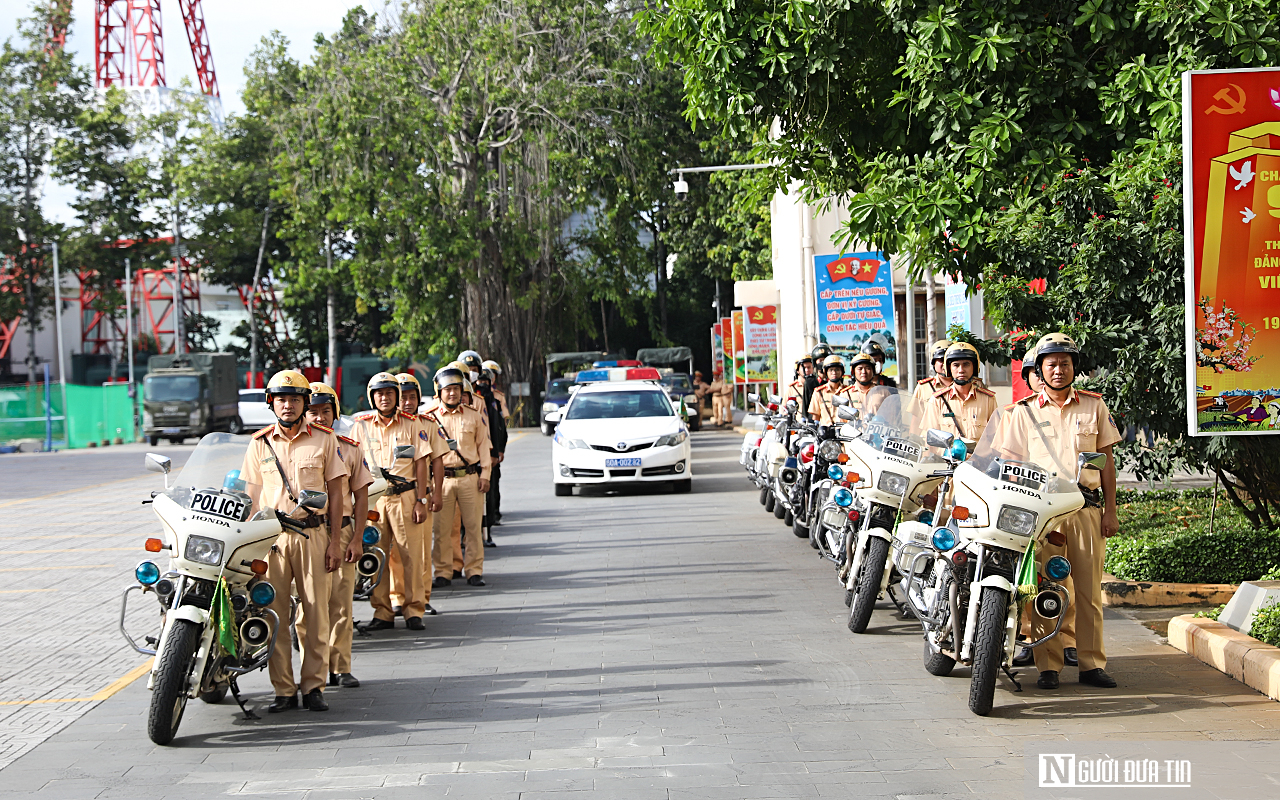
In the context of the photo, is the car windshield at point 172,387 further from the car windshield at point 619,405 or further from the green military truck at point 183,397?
the car windshield at point 619,405

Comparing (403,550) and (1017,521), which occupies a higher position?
(1017,521)

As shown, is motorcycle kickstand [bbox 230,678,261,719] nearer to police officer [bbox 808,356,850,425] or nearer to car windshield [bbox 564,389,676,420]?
police officer [bbox 808,356,850,425]

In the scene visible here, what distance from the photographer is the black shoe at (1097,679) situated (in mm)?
6730

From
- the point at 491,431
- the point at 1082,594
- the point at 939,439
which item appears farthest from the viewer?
the point at 491,431

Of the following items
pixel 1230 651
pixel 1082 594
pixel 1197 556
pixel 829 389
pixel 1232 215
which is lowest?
pixel 1230 651

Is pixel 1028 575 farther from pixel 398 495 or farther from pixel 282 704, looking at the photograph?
pixel 398 495

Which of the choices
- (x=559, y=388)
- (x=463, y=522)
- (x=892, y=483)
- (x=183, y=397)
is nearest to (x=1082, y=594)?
(x=892, y=483)

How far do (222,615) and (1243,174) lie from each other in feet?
19.7

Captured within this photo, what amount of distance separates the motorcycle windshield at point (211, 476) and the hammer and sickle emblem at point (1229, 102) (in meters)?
5.69

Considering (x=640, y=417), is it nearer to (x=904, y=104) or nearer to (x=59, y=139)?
(x=904, y=104)

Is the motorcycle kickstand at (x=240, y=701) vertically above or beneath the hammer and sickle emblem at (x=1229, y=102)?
beneath

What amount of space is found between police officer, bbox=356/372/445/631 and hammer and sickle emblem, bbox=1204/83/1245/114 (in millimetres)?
5521

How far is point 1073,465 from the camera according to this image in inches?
264

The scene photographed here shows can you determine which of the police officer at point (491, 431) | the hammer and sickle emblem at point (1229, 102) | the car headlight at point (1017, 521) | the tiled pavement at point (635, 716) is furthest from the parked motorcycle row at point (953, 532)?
the police officer at point (491, 431)
